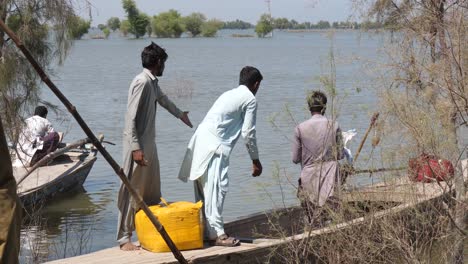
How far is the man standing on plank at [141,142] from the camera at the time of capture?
23.3ft

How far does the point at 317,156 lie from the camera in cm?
777

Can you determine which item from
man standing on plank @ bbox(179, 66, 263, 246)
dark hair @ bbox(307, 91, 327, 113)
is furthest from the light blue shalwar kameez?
dark hair @ bbox(307, 91, 327, 113)

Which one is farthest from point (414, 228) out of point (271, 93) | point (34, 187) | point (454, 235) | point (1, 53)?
point (271, 93)

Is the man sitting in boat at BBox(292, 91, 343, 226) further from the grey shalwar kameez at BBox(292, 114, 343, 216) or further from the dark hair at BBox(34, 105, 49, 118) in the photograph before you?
the dark hair at BBox(34, 105, 49, 118)

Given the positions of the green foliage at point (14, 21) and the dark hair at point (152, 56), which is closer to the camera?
the dark hair at point (152, 56)

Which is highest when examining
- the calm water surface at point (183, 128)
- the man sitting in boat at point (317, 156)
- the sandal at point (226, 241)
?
the man sitting in boat at point (317, 156)

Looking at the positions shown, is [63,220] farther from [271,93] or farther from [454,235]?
[271,93]

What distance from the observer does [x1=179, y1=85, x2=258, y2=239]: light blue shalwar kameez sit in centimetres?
732

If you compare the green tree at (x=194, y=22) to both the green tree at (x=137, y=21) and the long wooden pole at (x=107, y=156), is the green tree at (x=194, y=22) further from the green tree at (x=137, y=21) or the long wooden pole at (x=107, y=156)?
the long wooden pole at (x=107, y=156)

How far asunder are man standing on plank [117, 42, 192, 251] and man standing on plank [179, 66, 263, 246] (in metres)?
0.38

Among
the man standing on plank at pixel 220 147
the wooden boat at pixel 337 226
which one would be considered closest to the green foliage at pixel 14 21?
the man standing on plank at pixel 220 147

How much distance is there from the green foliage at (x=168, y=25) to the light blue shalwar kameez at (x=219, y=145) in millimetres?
116129

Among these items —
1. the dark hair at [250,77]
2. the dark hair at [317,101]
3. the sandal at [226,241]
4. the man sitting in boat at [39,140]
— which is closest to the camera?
the sandal at [226,241]

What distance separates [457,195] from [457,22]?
1.45 metres
